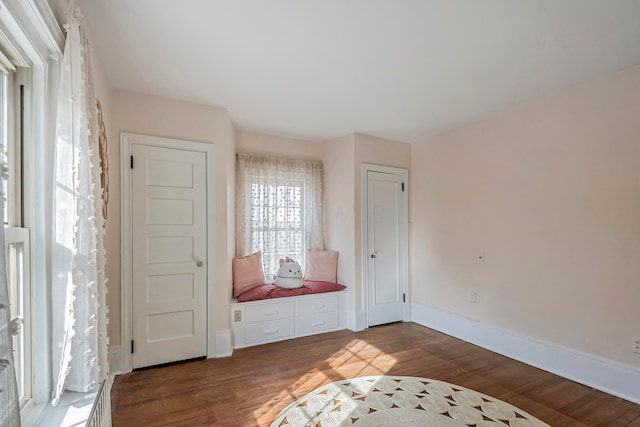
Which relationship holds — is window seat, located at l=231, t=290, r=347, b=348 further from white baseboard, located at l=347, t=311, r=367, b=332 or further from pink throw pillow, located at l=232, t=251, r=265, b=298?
pink throw pillow, located at l=232, t=251, r=265, b=298

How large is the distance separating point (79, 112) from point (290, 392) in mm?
2205

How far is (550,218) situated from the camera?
2715mm

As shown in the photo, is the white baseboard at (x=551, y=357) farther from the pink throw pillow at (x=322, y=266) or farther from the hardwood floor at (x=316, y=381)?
the pink throw pillow at (x=322, y=266)

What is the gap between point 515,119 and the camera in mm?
2980

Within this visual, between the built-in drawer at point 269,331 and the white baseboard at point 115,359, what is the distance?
3.63ft

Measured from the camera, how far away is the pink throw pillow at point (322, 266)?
393cm

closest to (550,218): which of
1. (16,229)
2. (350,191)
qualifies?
(350,191)

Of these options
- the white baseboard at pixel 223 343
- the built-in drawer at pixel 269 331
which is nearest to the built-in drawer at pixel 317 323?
the built-in drawer at pixel 269 331

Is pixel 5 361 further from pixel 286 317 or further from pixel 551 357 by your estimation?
pixel 551 357

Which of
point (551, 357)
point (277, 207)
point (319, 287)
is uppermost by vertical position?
point (277, 207)

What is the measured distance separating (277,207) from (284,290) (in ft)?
3.54

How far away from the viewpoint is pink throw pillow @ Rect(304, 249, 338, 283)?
3.93 m

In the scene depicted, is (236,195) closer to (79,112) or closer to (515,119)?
(79,112)

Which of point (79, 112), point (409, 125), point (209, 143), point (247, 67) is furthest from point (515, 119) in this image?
point (79, 112)
